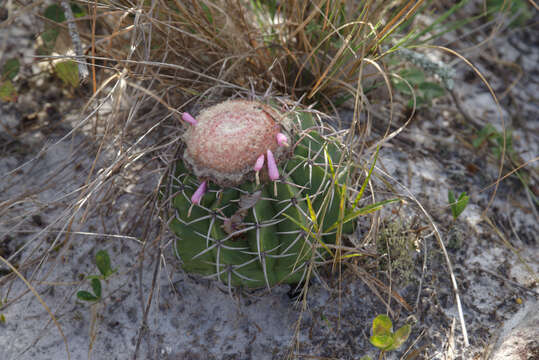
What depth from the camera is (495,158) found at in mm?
2127

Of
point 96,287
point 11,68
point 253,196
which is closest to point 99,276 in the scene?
point 96,287

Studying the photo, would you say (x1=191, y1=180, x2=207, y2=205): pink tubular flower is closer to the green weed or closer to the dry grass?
the dry grass

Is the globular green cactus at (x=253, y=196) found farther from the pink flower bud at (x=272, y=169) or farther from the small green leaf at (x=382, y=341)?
the small green leaf at (x=382, y=341)

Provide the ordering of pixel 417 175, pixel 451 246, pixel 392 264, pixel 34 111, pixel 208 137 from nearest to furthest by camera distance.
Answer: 1. pixel 208 137
2. pixel 392 264
3. pixel 451 246
4. pixel 417 175
5. pixel 34 111

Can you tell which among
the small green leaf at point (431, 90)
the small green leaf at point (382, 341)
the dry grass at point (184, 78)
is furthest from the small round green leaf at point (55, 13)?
the small green leaf at point (382, 341)

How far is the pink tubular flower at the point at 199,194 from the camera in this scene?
1286 mm

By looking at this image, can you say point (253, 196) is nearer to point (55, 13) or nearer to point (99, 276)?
point (99, 276)

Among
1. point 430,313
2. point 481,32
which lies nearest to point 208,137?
point 430,313

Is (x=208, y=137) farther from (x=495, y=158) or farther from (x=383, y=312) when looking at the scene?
(x=495, y=158)

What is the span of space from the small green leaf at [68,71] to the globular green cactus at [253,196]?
0.97 metres

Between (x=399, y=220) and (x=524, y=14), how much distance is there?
1754 mm

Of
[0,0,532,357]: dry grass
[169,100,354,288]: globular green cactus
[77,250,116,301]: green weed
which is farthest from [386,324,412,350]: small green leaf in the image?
[77,250,116,301]: green weed

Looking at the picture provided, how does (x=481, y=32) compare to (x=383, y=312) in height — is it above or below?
above

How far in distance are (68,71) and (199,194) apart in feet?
3.83
